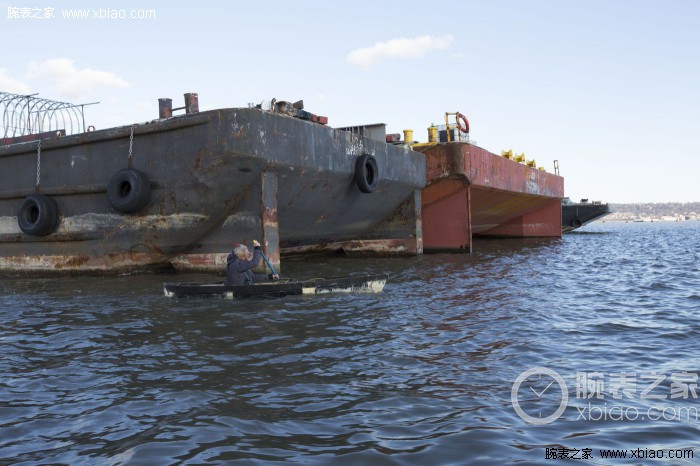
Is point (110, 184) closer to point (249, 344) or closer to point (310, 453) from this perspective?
point (249, 344)

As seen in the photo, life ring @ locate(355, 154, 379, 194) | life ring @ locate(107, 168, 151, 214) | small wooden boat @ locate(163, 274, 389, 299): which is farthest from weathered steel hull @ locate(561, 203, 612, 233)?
life ring @ locate(107, 168, 151, 214)

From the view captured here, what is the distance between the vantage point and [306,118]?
13.6 meters

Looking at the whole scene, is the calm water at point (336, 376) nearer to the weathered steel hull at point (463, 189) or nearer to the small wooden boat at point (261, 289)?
the small wooden boat at point (261, 289)

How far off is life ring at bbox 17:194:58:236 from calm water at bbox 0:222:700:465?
10.9ft

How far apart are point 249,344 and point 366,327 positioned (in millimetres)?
1646

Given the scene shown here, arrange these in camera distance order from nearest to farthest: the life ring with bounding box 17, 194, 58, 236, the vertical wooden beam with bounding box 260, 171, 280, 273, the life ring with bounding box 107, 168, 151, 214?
the vertical wooden beam with bounding box 260, 171, 280, 273 < the life ring with bounding box 107, 168, 151, 214 < the life ring with bounding box 17, 194, 58, 236

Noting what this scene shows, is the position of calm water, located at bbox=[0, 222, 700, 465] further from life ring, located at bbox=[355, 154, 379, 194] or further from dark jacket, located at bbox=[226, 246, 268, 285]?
life ring, located at bbox=[355, 154, 379, 194]

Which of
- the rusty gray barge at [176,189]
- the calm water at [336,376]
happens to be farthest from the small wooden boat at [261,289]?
the rusty gray barge at [176,189]

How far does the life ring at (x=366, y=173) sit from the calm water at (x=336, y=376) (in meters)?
5.23

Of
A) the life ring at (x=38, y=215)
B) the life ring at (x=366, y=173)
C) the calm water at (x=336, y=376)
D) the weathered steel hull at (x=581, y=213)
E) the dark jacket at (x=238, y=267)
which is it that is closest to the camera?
the calm water at (x=336, y=376)

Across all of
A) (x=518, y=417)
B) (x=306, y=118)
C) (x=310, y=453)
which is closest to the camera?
(x=310, y=453)

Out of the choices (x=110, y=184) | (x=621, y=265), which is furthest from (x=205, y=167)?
(x=621, y=265)

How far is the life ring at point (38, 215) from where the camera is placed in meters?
13.6

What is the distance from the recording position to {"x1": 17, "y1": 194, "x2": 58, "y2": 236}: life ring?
534 inches
